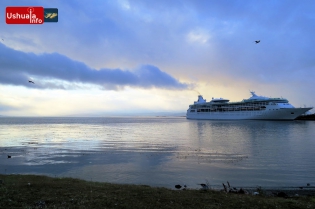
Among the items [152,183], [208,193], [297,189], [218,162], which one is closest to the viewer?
[208,193]

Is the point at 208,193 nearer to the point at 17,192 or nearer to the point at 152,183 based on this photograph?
the point at 152,183

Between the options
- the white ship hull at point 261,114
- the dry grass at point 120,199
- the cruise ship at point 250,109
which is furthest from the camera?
the cruise ship at point 250,109

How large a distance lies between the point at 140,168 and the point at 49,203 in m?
9.96

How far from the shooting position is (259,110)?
384 feet

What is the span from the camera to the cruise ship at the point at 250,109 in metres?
110

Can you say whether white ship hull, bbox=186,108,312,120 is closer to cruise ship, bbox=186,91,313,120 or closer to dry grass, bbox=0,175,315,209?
cruise ship, bbox=186,91,313,120

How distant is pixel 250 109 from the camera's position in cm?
12162

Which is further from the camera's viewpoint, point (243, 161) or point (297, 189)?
point (243, 161)

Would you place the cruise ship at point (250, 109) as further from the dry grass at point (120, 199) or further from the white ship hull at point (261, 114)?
the dry grass at point (120, 199)

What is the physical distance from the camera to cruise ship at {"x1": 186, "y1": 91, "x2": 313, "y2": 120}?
361 ft

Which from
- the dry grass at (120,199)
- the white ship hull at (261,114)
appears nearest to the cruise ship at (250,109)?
the white ship hull at (261,114)

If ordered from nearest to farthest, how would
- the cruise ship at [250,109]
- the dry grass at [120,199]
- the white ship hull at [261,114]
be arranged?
the dry grass at [120,199]
the white ship hull at [261,114]
the cruise ship at [250,109]

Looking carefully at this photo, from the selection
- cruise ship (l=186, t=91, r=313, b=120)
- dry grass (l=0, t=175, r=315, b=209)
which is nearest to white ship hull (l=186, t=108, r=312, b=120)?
cruise ship (l=186, t=91, r=313, b=120)

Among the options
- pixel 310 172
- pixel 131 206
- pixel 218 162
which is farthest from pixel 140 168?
pixel 310 172
